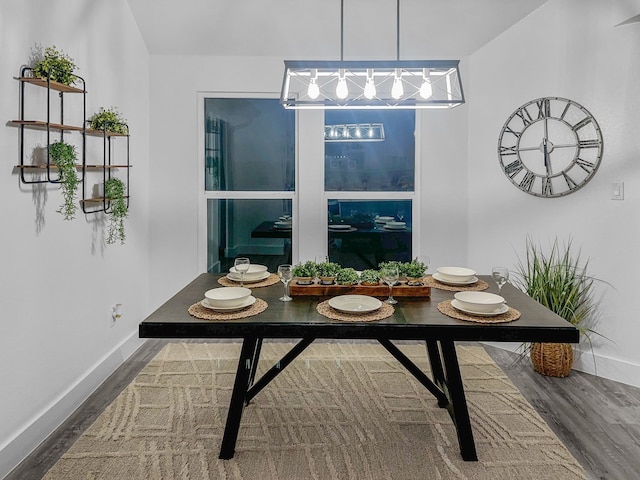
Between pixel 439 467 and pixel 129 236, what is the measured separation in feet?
8.92

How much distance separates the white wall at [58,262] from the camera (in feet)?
6.96

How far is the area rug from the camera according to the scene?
2074 mm

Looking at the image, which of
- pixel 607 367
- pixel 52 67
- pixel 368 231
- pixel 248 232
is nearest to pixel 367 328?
pixel 52 67

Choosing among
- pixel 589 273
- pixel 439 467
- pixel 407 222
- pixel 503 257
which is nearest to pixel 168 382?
pixel 439 467

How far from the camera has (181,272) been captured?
406cm

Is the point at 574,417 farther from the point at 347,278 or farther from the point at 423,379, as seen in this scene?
the point at 347,278

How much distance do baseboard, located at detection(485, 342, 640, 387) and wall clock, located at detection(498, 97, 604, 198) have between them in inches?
43.9

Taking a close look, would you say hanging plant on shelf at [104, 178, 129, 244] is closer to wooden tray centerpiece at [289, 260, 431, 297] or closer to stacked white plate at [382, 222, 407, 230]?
wooden tray centerpiece at [289, 260, 431, 297]

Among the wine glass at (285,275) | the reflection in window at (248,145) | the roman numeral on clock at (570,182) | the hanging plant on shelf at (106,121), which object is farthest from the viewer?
the reflection in window at (248,145)

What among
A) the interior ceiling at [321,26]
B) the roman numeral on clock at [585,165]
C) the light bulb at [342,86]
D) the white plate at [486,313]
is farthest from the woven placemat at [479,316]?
the interior ceiling at [321,26]

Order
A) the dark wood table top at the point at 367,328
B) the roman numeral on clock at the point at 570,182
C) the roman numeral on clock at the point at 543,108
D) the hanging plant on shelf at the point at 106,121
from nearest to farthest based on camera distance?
the dark wood table top at the point at 367,328 < the hanging plant on shelf at the point at 106,121 < the roman numeral on clock at the point at 570,182 < the roman numeral on clock at the point at 543,108

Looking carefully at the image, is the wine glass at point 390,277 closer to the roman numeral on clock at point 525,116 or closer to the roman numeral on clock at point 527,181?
the roman numeral on clock at point 527,181

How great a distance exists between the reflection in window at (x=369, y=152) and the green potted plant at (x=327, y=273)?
174 centimetres

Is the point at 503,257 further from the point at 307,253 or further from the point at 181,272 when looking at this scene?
the point at 181,272
